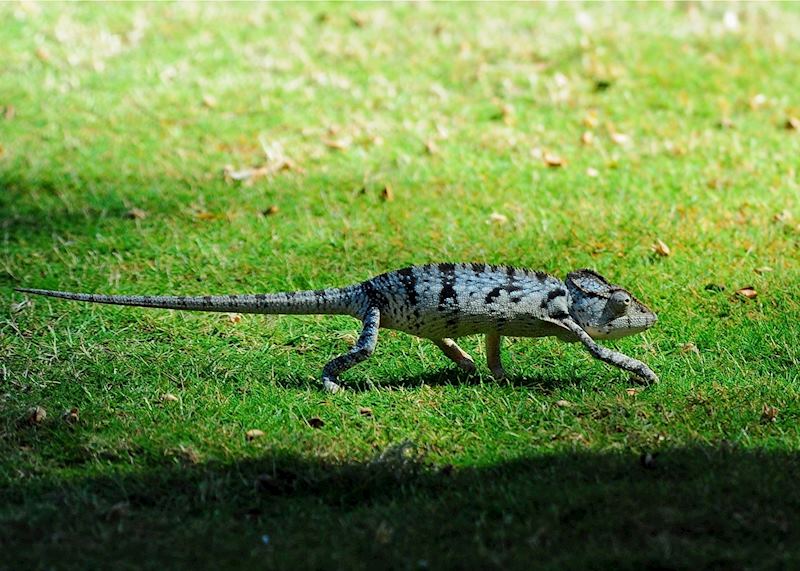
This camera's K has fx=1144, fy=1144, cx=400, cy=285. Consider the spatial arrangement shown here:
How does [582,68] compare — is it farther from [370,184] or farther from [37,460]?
[37,460]

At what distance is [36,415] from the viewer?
6453mm

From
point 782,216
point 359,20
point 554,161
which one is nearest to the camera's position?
point 782,216

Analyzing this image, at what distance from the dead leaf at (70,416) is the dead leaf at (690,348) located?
12.5 ft

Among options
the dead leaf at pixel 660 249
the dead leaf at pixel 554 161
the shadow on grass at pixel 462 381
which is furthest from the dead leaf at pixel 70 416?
the dead leaf at pixel 554 161

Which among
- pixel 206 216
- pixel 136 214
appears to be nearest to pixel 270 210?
pixel 206 216

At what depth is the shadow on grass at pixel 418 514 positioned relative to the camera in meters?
4.83

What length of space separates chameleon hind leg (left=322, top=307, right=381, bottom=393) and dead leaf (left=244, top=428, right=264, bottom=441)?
681 millimetres

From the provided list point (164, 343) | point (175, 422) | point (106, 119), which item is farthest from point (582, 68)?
point (175, 422)

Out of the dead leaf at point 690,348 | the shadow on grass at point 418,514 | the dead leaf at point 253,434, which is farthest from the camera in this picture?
the dead leaf at point 690,348

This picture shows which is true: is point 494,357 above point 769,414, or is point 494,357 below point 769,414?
above

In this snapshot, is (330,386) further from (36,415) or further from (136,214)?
(136,214)

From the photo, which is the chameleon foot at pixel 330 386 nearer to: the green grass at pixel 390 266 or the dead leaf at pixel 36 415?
the green grass at pixel 390 266

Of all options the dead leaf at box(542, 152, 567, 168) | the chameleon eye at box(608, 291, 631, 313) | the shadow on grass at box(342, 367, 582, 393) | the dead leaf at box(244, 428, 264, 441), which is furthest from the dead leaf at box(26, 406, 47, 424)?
→ the dead leaf at box(542, 152, 567, 168)

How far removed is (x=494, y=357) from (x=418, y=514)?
199 centimetres
